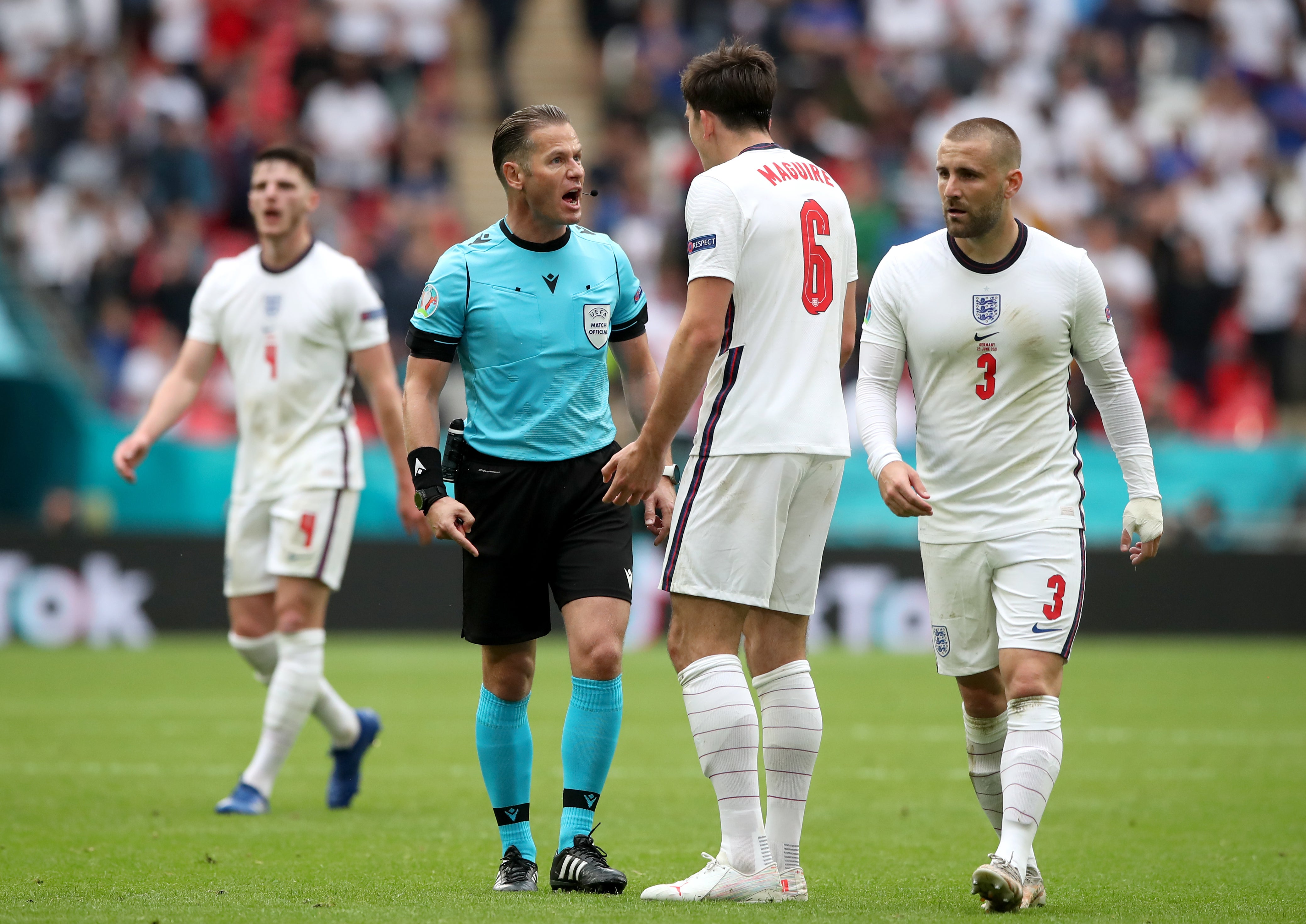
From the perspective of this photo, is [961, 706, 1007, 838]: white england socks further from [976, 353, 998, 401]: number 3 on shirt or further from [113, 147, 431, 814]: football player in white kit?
[113, 147, 431, 814]: football player in white kit

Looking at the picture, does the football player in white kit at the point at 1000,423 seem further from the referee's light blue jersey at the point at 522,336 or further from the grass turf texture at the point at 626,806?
the referee's light blue jersey at the point at 522,336

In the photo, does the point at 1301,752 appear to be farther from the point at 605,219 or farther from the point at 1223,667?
the point at 605,219

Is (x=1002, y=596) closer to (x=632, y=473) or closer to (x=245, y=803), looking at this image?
(x=632, y=473)

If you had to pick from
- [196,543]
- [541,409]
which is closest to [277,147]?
[541,409]

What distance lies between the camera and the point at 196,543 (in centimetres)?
1564

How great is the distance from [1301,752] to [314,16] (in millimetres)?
15502

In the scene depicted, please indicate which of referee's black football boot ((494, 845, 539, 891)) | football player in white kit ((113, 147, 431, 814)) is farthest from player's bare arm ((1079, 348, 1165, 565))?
football player in white kit ((113, 147, 431, 814))

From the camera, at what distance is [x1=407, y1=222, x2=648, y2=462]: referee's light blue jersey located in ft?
18.6

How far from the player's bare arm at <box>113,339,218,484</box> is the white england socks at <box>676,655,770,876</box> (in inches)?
137

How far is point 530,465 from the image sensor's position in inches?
225

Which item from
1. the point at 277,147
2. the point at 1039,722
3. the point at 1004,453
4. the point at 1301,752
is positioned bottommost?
the point at 1301,752

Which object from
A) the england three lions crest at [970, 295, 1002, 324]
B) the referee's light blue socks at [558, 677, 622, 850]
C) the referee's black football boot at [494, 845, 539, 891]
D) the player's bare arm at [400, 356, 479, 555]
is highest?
the england three lions crest at [970, 295, 1002, 324]

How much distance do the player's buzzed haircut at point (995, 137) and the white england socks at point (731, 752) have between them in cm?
183

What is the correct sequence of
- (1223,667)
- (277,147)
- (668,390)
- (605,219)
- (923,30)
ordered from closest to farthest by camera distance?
(668,390), (277,147), (1223,667), (605,219), (923,30)
